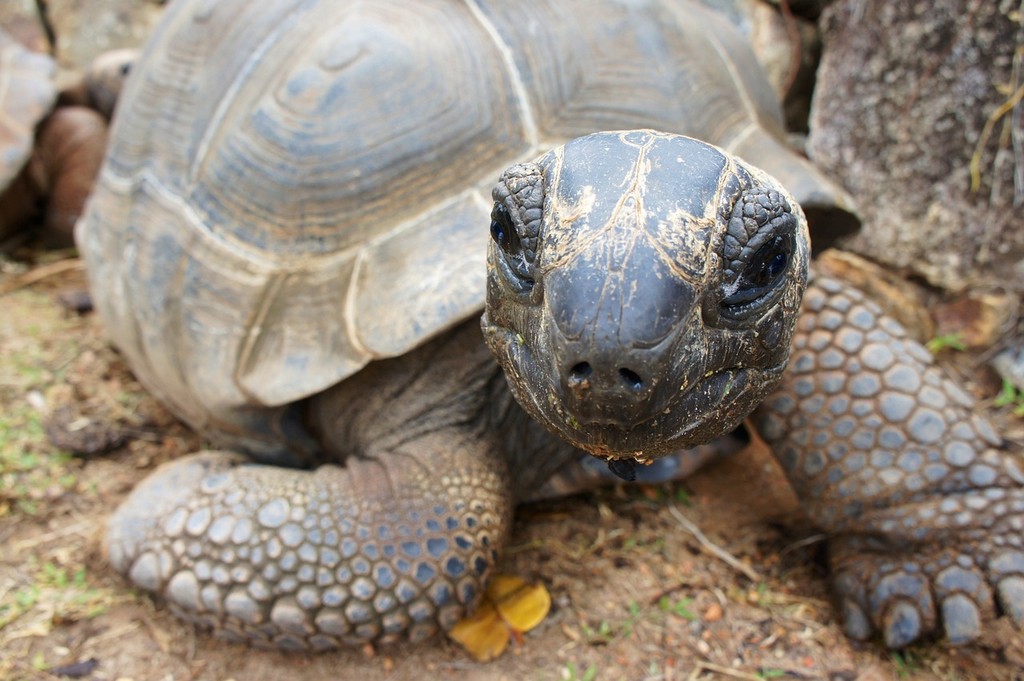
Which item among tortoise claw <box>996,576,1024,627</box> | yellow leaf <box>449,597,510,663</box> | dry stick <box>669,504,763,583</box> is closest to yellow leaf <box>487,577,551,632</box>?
yellow leaf <box>449,597,510,663</box>

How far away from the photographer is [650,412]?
4.56ft

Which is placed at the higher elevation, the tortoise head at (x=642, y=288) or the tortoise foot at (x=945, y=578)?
the tortoise head at (x=642, y=288)

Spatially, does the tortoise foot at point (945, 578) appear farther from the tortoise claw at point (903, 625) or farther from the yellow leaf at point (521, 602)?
the yellow leaf at point (521, 602)

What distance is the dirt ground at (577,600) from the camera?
2.17 meters

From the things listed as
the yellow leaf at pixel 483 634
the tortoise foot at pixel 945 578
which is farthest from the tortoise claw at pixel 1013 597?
the yellow leaf at pixel 483 634

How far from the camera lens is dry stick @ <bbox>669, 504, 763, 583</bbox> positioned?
2.46 m

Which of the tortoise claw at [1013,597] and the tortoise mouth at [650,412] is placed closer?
the tortoise mouth at [650,412]

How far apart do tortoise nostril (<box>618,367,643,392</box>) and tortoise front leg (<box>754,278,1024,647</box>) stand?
127cm

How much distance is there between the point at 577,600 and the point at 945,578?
922mm

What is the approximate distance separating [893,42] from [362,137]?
7.36ft

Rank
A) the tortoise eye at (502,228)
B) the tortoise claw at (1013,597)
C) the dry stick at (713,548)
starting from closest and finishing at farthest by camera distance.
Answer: the tortoise eye at (502,228) → the tortoise claw at (1013,597) → the dry stick at (713,548)

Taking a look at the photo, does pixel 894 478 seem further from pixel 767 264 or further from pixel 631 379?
pixel 631 379

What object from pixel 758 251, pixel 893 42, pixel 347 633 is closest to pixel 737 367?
Result: pixel 758 251

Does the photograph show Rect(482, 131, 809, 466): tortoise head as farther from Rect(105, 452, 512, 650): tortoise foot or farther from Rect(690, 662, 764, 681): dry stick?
Rect(690, 662, 764, 681): dry stick
